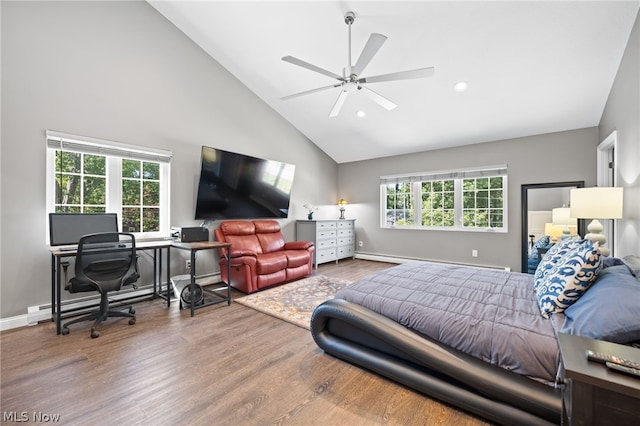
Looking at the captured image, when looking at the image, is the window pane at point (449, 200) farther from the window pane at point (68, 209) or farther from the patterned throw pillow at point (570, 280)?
the window pane at point (68, 209)

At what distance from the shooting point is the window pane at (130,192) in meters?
3.43

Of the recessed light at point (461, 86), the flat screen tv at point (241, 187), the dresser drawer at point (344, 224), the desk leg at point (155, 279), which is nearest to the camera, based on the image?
the desk leg at point (155, 279)

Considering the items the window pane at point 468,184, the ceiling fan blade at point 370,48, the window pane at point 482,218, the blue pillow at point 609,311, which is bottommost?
the blue pillow at point 609,311

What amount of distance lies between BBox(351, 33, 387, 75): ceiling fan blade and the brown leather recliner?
2.67m

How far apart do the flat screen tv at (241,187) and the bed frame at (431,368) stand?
2669 mm

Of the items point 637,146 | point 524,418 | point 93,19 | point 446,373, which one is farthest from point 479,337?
point 93,19

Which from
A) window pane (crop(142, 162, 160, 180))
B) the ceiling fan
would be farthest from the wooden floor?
the ceiling fan

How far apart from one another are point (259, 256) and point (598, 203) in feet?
12.6

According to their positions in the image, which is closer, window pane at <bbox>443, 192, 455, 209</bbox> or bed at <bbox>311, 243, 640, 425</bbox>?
bed at <bbox>311, 243, 640, 425</bbox>

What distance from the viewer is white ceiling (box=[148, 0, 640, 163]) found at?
2723mm

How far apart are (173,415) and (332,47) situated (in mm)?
3917

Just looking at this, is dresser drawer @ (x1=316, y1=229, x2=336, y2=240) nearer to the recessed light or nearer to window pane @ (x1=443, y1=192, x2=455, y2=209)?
window pane @ (x1=443, y1=192, x2=455, y2=209)

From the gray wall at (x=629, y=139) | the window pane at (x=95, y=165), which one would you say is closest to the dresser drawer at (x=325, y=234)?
the window pane at (x=95, y=165)

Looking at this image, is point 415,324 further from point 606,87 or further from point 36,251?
point 606,87
